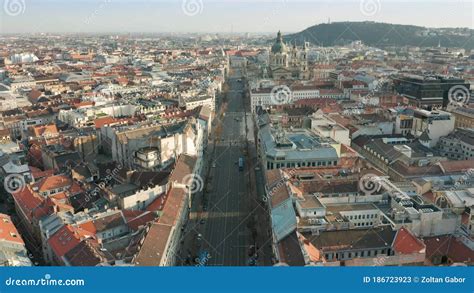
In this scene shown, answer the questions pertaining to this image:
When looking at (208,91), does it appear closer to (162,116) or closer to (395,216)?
(162,116)

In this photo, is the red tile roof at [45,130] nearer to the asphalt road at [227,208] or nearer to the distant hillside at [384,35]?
the asphalt road at [227,208]

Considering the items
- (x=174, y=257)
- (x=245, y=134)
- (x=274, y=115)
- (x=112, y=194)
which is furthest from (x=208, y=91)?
(x=174, y=257)

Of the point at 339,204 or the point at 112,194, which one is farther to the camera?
the point at 112,194

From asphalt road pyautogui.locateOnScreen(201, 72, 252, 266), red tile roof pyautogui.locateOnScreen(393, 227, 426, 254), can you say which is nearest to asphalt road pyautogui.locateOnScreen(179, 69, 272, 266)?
asphalt road pyautogui.locateOnScreen(201, 72, 252, 266)

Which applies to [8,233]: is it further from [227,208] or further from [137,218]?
[227,208]

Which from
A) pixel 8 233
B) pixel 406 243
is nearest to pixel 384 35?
pixel 406 243

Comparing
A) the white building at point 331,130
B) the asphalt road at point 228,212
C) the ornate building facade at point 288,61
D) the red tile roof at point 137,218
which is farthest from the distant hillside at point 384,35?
the red tile roof at point 137,218
